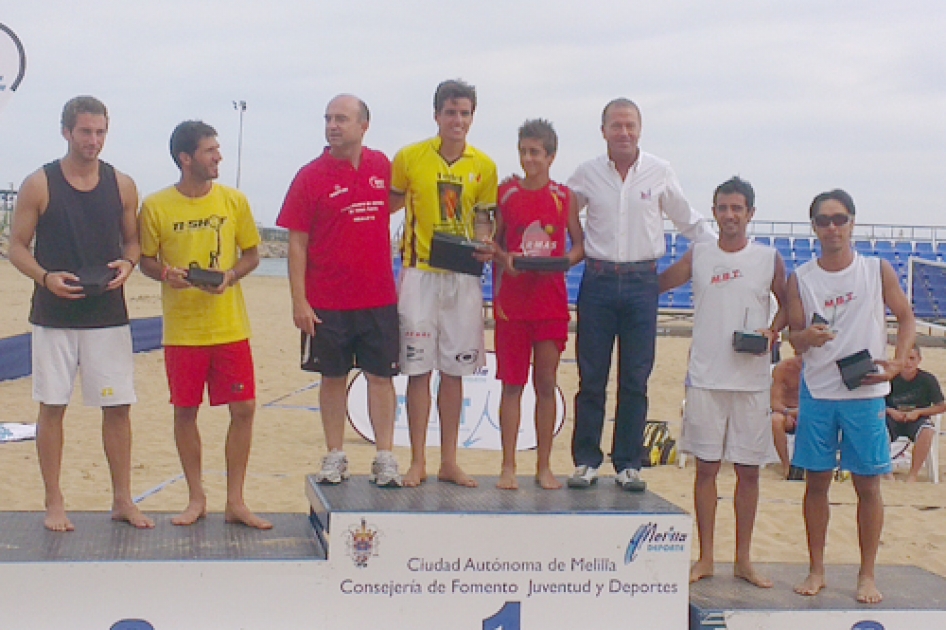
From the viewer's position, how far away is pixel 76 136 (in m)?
4.75

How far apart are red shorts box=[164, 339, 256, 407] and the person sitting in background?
5.85m

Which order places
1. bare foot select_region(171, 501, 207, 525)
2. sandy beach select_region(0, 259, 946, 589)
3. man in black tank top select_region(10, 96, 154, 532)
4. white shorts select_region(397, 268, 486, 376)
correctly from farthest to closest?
sandy beach select_region(0, 259, 946, 589)
white shorts select_region(397, 268, 486, 376)
bare foot select_region(171, 501, 207, 525)
man in black tank top select_region(10, 96, 154, 532)

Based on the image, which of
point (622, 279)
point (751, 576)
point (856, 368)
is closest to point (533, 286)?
point (622, 279)

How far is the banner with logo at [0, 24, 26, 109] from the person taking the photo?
7602 mm

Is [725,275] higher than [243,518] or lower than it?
higher

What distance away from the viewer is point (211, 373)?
16.5 feet

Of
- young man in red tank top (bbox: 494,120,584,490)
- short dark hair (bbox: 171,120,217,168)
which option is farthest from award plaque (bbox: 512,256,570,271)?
short dark hair (bbox: 171,120,217,168)

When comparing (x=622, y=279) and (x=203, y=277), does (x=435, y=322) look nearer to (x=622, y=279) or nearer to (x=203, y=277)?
(x=622, y=279)

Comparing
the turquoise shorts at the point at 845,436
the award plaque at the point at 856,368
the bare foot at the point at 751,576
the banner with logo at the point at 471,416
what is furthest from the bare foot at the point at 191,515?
the banner with logo at the point at 471,416

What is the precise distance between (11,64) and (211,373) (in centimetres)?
388

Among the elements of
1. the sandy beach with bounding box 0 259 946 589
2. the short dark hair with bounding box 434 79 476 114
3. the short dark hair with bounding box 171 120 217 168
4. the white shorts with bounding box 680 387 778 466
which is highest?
the short dark hair with bounding box 434 79 476 114

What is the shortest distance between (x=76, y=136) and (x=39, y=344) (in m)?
0.94

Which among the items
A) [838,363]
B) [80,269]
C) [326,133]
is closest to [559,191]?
[326,133]

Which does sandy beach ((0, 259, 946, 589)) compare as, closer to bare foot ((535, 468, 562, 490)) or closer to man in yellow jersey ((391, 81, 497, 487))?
bare foot ((535, 468, 562, 490))
